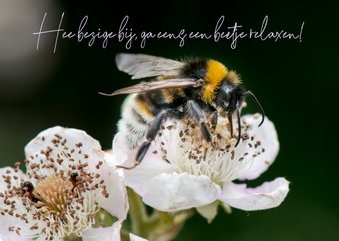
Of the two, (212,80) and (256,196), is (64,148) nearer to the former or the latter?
(212,80)

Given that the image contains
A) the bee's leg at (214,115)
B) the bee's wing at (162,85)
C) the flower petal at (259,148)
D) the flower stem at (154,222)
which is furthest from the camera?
the flower petal at (259,148)

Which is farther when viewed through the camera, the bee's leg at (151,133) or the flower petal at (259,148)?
the flower petal at (259,148)

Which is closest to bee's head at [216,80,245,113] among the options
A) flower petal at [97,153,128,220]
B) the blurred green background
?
flower petal at [97,153,128,220]

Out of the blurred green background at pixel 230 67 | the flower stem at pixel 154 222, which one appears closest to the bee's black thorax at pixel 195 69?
the flower stem at pixel 154 222

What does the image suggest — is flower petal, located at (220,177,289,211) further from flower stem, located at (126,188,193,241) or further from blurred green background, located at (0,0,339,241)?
blurred green background, located at (0,0,339,241)

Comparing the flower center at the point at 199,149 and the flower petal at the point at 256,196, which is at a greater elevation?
the flower center at the point at 199,149

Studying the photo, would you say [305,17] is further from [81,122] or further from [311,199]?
[81,122]

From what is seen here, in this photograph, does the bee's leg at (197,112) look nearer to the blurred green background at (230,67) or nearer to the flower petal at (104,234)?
the flower petal at (104,234)

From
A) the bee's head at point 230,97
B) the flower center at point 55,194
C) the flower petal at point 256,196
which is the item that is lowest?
the flower center at point 55,194

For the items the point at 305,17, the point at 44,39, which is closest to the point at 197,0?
the point at 305,17
